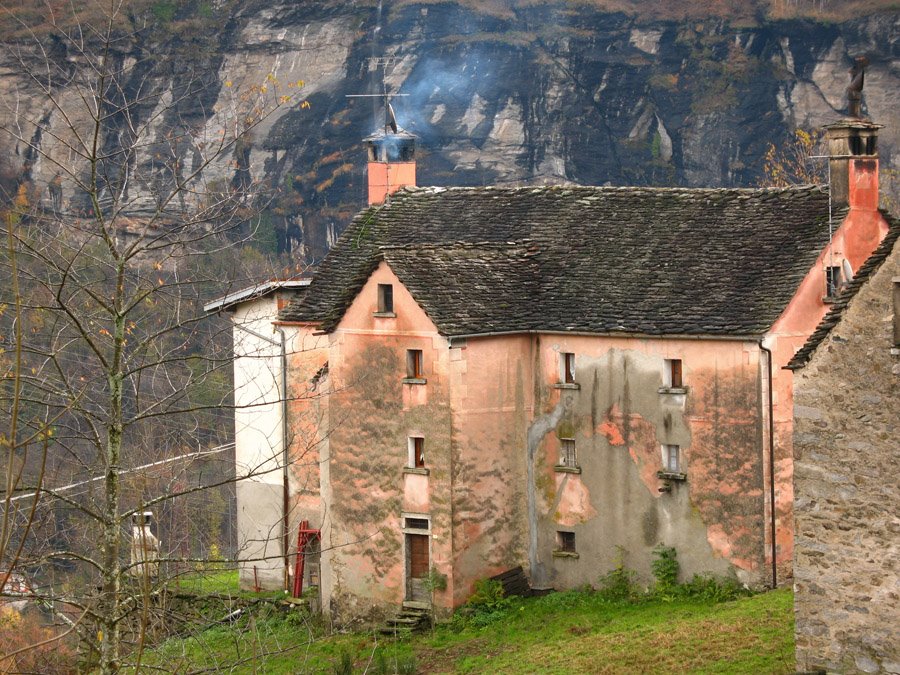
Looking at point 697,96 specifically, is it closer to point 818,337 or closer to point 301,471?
point 301,471

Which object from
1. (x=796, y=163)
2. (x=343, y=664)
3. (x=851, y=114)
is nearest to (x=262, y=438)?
(x=343, y=664)

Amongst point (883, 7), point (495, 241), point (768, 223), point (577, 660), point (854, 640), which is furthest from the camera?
point (883, 7)

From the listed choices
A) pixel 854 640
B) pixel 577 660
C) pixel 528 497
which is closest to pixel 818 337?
pixel 854 640

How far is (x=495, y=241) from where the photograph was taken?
3291cm

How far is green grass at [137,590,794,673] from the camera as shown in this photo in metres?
23.6

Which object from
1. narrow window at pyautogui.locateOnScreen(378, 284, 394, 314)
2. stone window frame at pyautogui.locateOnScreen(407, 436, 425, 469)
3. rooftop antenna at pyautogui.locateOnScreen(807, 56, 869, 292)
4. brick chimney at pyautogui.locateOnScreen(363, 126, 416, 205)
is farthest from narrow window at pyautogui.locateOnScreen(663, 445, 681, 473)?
brick chimney at pyautogui.locateOnScreen(363, 126, 416, 205)

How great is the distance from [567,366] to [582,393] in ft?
2.22

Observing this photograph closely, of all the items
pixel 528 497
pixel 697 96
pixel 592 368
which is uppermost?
pixel 697 96

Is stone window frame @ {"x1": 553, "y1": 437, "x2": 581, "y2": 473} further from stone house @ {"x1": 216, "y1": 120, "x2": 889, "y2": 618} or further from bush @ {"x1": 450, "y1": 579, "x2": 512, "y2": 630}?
bush @ {"x1": 450, "y1": 579, "x2": 512, "y2": 630}

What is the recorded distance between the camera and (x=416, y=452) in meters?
30.2

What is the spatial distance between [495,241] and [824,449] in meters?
14.3

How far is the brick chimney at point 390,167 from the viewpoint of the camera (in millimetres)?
36719

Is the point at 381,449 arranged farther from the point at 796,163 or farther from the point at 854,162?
the point at 796,163

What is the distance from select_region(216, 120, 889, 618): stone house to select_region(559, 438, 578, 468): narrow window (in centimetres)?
5
